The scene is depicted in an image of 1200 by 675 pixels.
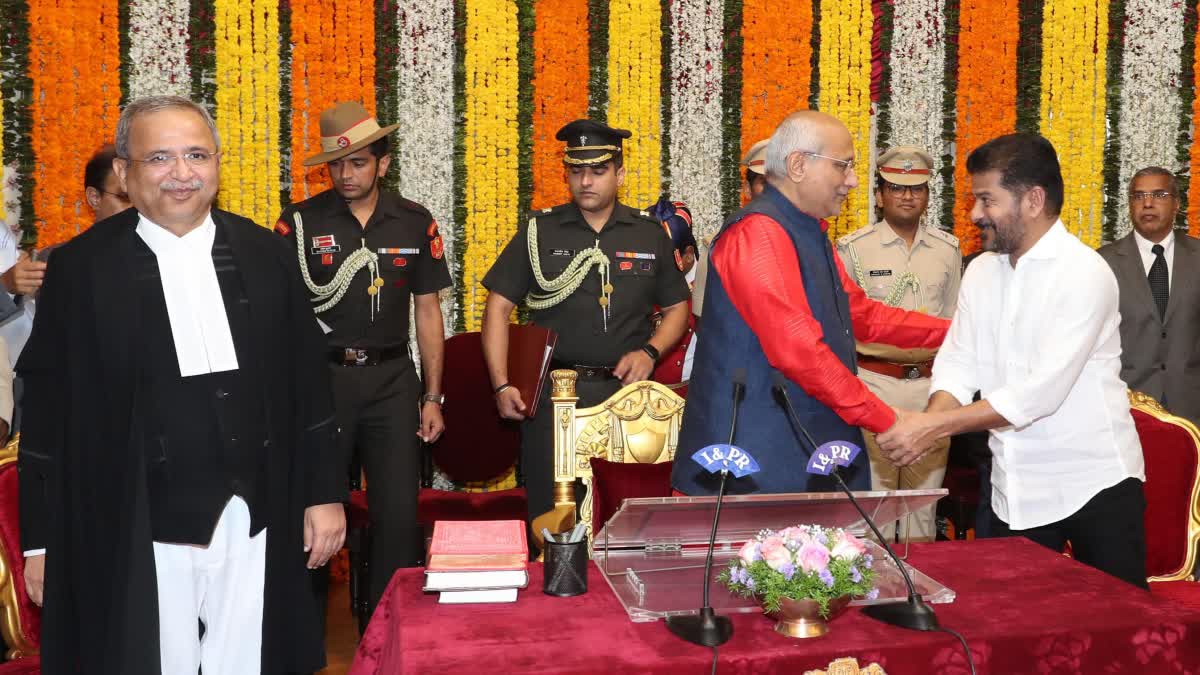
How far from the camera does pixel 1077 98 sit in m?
5.50

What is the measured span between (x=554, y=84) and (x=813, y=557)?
11.8 ft

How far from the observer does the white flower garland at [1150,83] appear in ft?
18.1

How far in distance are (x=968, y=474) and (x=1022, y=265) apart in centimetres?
200

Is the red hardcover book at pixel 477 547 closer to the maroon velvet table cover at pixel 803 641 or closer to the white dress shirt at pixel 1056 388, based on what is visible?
the maroon velvet table cover at pixel 803 641

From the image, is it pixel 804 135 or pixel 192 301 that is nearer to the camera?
pixel 192 301

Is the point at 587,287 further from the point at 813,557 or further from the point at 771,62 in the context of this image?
the point at 813,557

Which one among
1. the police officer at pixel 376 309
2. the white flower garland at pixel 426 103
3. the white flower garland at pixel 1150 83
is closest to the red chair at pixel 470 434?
the police officer at pixel 376 309

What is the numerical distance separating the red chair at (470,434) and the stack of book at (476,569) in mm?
1963

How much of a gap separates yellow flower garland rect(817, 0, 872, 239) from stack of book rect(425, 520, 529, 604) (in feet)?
11.7

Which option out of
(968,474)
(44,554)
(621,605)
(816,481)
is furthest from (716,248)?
(968,474)

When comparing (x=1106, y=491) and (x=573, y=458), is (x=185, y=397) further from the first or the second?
(x=1106, y=491)

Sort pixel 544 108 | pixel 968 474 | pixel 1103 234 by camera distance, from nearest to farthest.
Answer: pixel 968 474
pixel 544 108
pixel 1103 234

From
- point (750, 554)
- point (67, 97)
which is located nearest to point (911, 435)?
point (750, 554)

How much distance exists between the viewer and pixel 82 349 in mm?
2072
